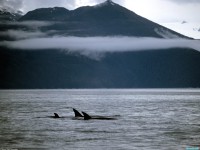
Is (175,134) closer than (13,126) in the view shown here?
Yes

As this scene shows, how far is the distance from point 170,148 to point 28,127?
29427 millimetres

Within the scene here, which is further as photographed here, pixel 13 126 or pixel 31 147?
pixel 13 126

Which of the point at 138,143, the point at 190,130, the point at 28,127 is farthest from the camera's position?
the point at 28,127

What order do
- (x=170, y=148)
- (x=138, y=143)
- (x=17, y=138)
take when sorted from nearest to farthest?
1. (x=170, y=148)
2. (x=138, y=143)
3. (x=17, y=138)

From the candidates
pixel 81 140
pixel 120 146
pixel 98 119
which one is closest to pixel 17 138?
pixel 81 140

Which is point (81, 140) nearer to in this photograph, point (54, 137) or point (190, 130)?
point (54, 137)

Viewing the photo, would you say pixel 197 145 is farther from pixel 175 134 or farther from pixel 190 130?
pixel 190 130

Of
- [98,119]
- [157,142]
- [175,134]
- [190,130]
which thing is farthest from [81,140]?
[98,119]

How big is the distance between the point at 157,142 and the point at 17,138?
52.8 ft

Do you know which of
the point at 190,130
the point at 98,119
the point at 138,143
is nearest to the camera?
the point at 138,143

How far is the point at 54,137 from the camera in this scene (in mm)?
57062

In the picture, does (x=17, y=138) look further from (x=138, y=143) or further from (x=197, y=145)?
(x=197, y=145)

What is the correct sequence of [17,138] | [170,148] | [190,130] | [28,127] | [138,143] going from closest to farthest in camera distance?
[170,148], [138,143], [17,138], [190,130], [28,127]

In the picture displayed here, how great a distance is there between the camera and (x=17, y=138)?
56188mm
